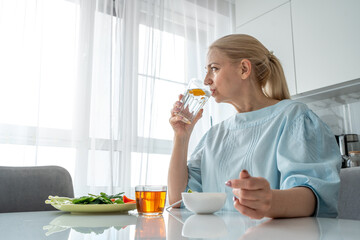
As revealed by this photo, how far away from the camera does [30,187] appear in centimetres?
121

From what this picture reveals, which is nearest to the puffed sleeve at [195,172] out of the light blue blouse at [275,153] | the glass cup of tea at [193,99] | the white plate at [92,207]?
the light blue blouse at [275,153]

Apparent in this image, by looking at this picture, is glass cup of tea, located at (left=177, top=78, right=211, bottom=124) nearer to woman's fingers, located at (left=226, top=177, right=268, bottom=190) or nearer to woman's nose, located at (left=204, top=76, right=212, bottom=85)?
woman's nose, located at (left=204, top=76, right=212, bottom=85)

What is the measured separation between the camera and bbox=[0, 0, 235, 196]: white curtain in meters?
2.08

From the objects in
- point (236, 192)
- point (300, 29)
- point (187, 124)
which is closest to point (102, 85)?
point (187, 124)

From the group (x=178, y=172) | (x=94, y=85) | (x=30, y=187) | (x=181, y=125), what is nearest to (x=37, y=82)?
(x=94, y=85)


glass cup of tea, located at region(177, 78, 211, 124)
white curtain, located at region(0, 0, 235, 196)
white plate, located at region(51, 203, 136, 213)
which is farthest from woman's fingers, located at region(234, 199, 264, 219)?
white curtain, located at region(0, 0, 235, 196)

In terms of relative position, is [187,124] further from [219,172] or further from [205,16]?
[205,16]

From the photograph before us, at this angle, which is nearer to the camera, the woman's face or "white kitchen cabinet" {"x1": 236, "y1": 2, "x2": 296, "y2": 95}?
the woman's face

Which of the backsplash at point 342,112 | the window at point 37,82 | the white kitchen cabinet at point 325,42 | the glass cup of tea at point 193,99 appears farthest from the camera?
the backsplash at point 342,112

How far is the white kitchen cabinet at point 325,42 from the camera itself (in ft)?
7.08

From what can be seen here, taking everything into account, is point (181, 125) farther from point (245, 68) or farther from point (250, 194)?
point (250, 194)

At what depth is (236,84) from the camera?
4.23 ft

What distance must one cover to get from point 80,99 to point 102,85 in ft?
0.64

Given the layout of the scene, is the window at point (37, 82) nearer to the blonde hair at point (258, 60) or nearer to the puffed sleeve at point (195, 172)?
the puffed sleeve at point (195, 172)
